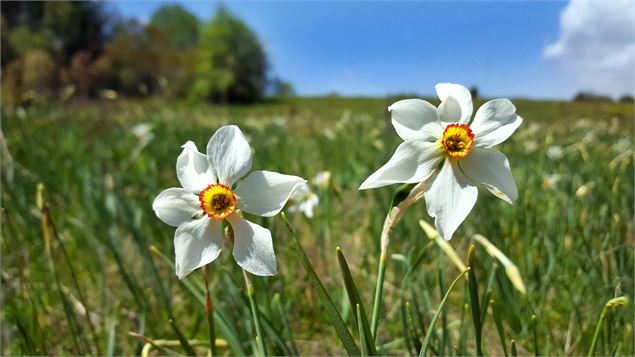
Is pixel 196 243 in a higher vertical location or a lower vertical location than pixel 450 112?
lower

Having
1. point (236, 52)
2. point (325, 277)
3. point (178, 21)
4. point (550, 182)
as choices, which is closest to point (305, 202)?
point (325, 277)

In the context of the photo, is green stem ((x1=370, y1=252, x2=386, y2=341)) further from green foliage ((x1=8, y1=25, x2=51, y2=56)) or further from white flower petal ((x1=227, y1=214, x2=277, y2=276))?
green foliage ((x1=8, y1=25, x2=51, y2=56))

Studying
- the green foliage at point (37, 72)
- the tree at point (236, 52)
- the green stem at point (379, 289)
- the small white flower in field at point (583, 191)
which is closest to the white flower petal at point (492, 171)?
the green stem at point (379, 289)

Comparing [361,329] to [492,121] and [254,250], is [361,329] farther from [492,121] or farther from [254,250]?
[492,121]

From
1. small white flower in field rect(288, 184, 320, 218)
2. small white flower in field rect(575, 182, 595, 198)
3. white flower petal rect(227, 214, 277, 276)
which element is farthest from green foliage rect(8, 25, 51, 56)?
white flower petal rect(227, 214, 277, 276)

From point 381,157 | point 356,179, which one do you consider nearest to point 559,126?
point 356,179

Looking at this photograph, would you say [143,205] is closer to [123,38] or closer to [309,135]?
[309,135]
